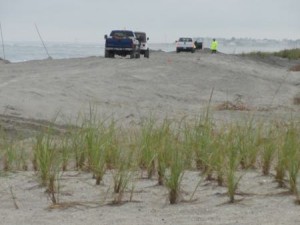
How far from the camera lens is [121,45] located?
128 feet

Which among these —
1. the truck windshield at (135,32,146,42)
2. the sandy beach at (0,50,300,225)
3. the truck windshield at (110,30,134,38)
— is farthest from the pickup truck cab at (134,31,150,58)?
the sandy beach at (0,50,300,225)

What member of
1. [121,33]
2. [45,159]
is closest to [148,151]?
[45,159]

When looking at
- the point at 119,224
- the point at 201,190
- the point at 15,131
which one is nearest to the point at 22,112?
the point at 15,131

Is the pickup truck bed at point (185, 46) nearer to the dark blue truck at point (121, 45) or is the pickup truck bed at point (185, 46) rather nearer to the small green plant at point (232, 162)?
the dark blue truck at point (121, 45)

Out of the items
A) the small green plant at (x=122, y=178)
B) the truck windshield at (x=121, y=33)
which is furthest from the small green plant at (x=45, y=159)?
the truck windshield at (x=121, y=33)

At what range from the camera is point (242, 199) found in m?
5.62

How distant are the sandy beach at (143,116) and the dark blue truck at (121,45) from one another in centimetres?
794

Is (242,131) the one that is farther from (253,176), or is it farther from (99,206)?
(99,206)

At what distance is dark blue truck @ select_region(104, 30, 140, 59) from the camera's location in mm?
38781

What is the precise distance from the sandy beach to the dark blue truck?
7940 mm

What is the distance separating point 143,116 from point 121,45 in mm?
24762

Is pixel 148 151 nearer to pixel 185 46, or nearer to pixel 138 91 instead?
pixel 138 91

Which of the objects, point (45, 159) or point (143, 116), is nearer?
point (45, 159)

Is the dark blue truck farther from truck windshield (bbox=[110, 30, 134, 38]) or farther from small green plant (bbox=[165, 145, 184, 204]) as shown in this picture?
small green plant (bbox=[165, 145, 184, 204])
